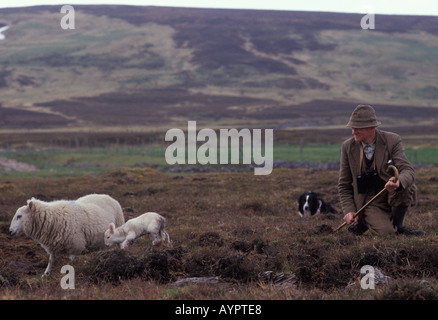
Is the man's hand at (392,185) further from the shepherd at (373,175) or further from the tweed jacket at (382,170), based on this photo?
the shepherd at (373,175)

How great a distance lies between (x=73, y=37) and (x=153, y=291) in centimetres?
18566

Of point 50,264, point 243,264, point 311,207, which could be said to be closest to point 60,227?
point 50,264

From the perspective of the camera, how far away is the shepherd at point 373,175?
835cm

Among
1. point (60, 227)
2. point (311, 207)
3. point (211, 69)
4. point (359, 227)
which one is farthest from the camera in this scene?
point (211, 69)

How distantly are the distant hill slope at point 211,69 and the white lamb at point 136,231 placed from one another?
85625 millimetres

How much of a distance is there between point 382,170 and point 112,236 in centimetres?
541

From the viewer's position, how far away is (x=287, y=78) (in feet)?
464

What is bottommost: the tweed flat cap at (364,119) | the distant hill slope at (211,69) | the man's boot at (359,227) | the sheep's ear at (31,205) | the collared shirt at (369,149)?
the man's boot at (359,227)

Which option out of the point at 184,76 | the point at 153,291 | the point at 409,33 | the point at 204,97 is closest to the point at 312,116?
the point at 204,97

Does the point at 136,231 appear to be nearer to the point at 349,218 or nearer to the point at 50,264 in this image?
the point at 50,264

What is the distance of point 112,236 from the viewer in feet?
34.9

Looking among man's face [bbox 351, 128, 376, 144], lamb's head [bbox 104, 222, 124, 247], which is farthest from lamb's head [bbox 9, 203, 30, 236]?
man's face [bbox 351, 128, 376, 144]

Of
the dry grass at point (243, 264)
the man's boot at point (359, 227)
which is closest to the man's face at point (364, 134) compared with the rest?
the man's boot at point (359, 227)
